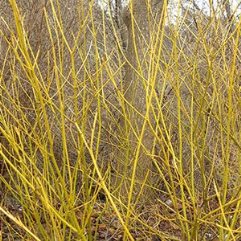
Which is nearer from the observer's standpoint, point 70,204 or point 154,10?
point 70,204

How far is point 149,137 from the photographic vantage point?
5.92 m

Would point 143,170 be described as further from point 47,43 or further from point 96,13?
point 96,13

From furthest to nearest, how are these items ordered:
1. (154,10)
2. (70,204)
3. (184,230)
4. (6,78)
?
(154,10) → (6,78) → (184,230) → (70,204)

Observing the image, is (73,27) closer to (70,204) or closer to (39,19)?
(39,19)

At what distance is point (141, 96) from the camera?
5.92 metres

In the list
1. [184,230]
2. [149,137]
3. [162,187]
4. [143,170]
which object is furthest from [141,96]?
[184,230]

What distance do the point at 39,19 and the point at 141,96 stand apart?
1.64 meters

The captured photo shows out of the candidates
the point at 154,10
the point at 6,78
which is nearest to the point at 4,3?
the point at 6,78

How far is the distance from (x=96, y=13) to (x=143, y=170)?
199 inches

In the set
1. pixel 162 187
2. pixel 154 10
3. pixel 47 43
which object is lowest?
pixel 162 187

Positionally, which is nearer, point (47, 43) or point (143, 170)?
point (143, 170)

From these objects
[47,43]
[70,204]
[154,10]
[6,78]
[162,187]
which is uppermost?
[154,10]

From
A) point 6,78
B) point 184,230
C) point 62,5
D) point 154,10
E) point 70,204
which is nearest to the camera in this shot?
point 70,204

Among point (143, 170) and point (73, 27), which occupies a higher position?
point (73, 27)
